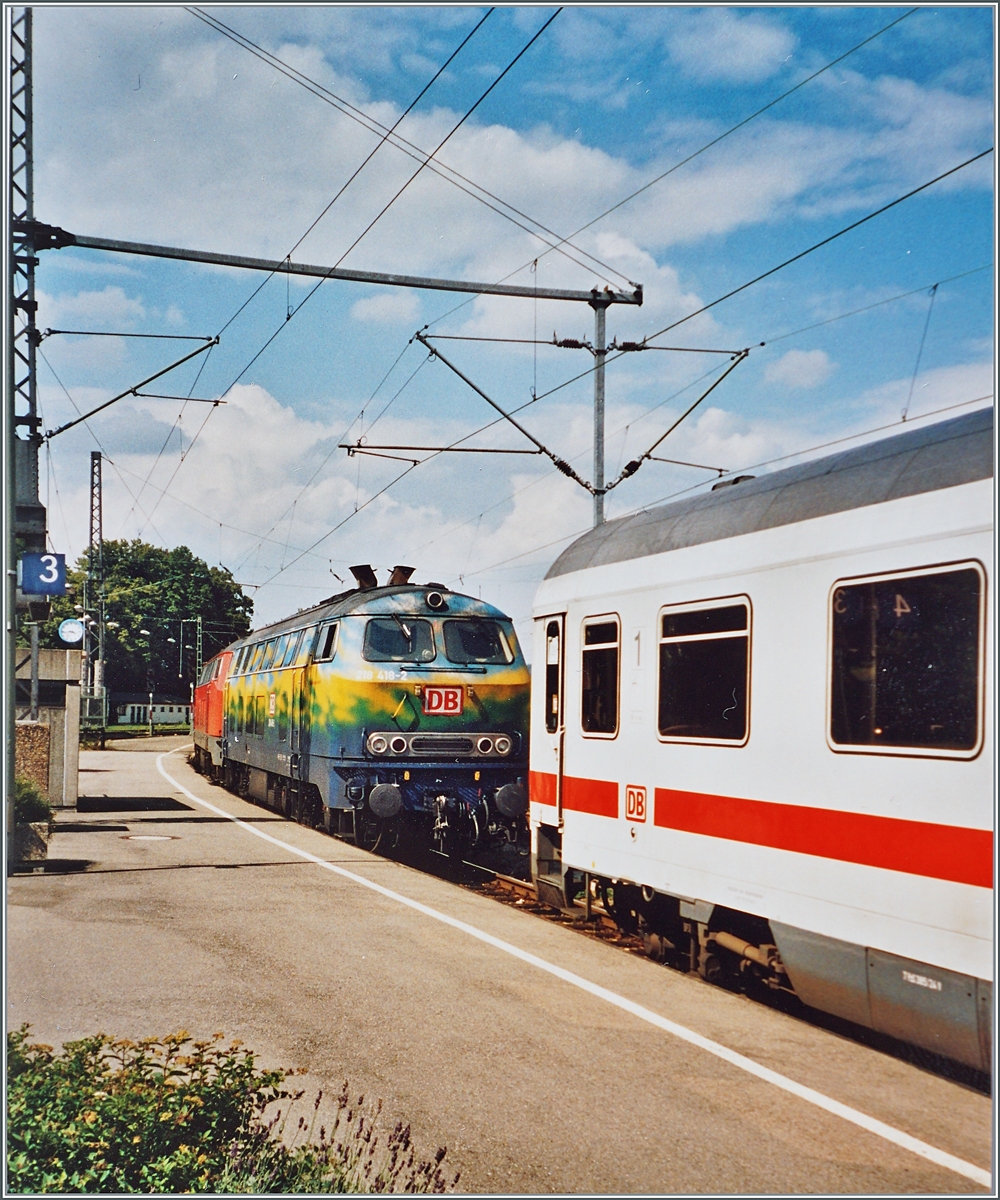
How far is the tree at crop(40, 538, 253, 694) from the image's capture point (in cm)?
2086

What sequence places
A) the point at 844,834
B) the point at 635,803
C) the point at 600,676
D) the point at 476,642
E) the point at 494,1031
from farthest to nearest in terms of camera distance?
the point at 476,642, the point at 600,676, the point at 635,803, the point at 494,1031, the point at 844,834

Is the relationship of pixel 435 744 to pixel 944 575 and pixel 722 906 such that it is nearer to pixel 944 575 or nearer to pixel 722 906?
pixel 722 906

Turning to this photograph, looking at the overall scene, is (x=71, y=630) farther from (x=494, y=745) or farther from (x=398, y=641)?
(x=494, y=745)

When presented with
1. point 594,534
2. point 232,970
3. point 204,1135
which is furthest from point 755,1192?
point 594,534

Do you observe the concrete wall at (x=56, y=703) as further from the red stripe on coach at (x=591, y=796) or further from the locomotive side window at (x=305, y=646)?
the red stripe on coach at (x=591, y=796)

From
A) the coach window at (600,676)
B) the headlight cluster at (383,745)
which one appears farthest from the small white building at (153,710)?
the coach window at (600,676)

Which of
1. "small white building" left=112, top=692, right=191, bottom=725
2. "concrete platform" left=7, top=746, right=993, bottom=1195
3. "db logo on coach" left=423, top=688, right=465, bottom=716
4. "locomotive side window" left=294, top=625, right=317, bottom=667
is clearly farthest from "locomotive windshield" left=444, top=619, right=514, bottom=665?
"small white building" left=112, top=692, right=191, bottom=725

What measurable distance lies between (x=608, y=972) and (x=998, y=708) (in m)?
4.22

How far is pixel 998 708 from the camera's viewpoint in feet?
17.9

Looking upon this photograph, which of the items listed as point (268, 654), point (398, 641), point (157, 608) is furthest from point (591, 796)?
point (157, 608)

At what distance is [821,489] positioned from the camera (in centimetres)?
739

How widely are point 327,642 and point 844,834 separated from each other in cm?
1120

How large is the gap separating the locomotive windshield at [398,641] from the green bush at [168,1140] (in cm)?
1064

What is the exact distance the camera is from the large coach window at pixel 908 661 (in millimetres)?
5820
